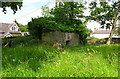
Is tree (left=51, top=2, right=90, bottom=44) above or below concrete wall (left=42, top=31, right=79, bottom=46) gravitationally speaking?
above

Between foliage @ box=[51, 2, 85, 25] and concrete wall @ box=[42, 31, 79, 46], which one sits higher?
foliage @ box=[51, 2, 85, 25]

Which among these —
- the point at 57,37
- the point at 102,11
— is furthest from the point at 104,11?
the point at 57,37

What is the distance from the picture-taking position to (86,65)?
429 centimetres

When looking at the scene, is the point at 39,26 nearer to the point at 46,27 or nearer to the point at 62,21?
the point at 46,27

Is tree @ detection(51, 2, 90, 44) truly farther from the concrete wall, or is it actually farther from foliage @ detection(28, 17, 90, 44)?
the concrete wall

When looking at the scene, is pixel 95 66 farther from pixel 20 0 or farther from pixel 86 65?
pixel 20 0

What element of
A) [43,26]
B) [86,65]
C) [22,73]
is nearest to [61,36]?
[43,26]

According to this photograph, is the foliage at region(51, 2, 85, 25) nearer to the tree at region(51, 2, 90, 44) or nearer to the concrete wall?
the tree at region(51, 2, 90, 44)

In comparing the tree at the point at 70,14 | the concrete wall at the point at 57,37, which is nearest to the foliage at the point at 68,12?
the tree at the point at 70,14

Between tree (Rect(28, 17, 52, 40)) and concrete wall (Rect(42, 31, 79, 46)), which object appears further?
concrete wall (Rect(42, 31, 79, 46))

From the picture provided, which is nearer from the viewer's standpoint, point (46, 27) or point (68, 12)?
point (46, 27)

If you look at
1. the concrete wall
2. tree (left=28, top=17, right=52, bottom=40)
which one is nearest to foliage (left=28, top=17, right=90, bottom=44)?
tree (left=28, top=17, right=52, bottom=40)

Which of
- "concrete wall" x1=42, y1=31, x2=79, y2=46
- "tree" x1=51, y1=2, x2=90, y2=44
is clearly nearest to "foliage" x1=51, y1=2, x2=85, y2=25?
"tree" x1=51, y1=2, x2=90, y2=44

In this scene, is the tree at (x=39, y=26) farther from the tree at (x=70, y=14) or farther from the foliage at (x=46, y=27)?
the tree at (x=70, y=14)
